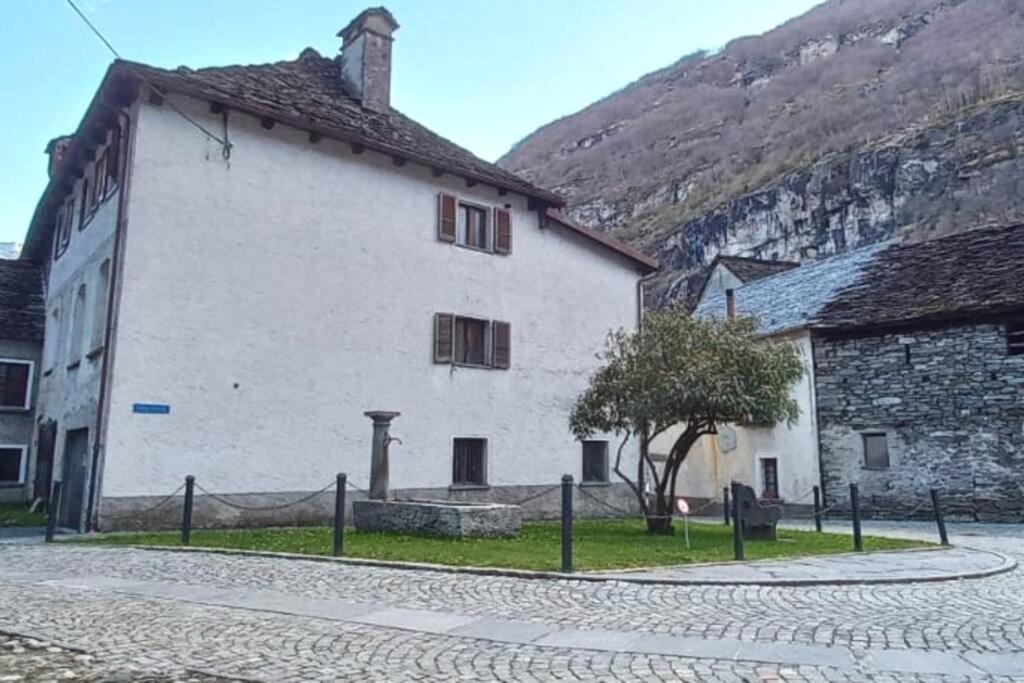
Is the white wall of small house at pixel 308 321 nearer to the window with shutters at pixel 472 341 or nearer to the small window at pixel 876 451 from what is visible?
the window with shutters at pixel 472 341

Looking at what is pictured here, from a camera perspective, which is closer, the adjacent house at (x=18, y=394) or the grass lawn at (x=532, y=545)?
the grass lawn at (x=532, y=545)

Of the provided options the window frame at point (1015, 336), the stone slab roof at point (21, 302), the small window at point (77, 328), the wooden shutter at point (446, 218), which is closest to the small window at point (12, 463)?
the stone slab roof at point (21, 302)

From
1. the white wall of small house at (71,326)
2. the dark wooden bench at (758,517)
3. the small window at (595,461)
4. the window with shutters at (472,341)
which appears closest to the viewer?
the dark wooden bench at (758,517)

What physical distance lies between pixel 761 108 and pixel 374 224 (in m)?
83.3

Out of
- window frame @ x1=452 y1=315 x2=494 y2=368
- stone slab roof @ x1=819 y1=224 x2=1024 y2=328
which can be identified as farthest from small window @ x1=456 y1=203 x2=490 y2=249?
stone slab roof @ x1=819 y1=224 x2=1024 y2=328

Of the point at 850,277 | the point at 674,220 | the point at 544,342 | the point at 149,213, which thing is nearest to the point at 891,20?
the point at 674,220

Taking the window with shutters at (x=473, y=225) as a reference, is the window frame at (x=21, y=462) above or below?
below

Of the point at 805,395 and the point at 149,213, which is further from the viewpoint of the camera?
the point at 805,395

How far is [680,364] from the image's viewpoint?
1500 cm

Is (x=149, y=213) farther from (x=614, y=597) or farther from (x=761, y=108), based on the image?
(x=761, y=108)

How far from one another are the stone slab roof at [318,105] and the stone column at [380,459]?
263 inches

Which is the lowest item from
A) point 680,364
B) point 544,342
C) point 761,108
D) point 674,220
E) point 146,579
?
point 146,579

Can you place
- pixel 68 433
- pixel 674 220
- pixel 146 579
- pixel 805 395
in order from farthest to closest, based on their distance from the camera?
pixel 674 220 < pixel 805 395 < pixel 68 433 < pixel 146 579

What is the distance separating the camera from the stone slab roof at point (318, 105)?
1656 centimetres
